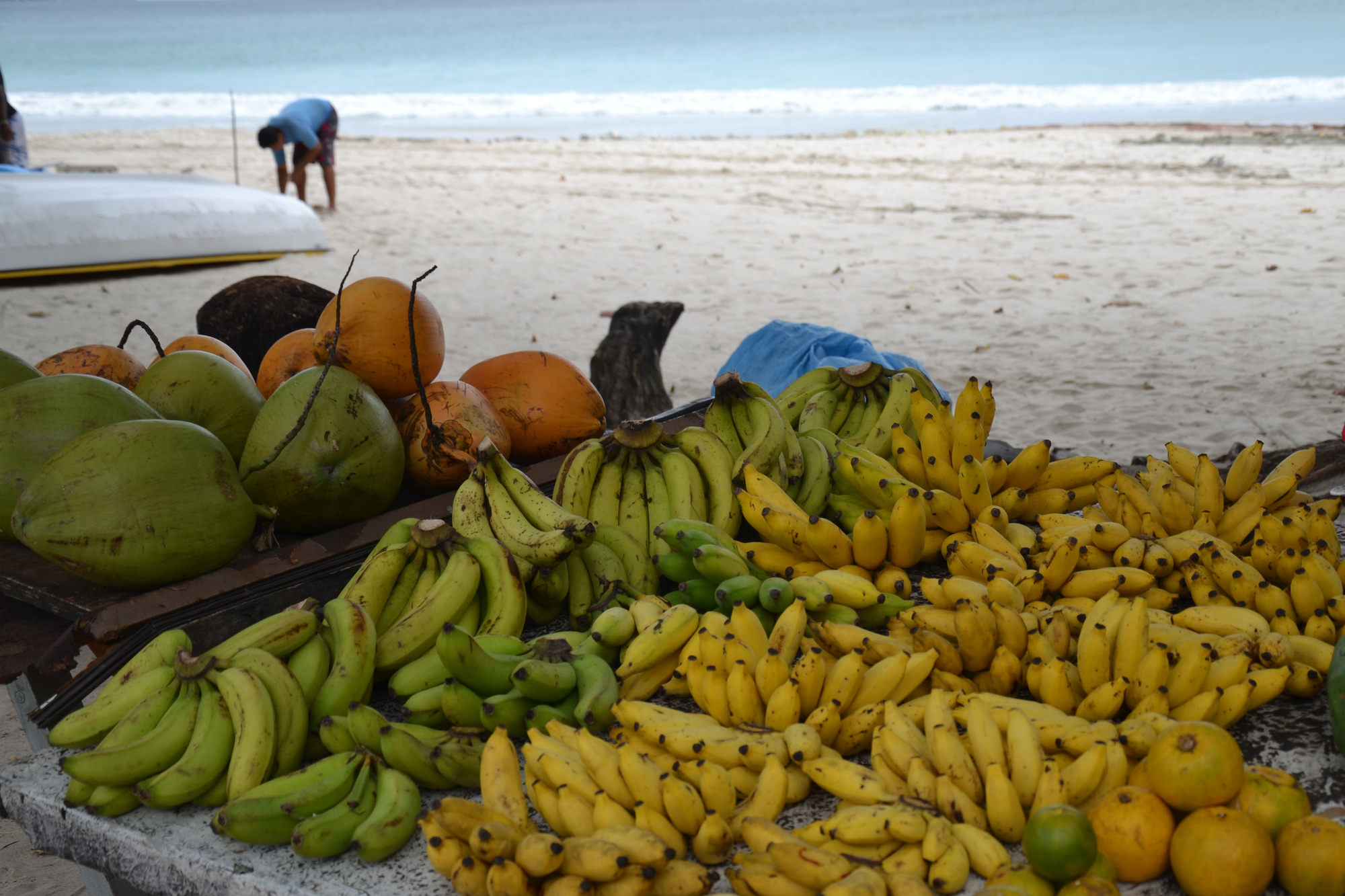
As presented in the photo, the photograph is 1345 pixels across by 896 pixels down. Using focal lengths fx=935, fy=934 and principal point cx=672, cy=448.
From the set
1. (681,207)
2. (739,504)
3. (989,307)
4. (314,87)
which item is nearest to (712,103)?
(314,87)

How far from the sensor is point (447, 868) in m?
1.36

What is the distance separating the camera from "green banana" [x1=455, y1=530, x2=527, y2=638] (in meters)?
1.90

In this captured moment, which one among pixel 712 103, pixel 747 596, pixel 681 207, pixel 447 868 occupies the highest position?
pixel 712 103

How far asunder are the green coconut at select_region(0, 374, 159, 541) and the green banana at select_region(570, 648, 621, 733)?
133 centimetres

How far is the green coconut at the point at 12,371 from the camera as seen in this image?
2523 millimetres

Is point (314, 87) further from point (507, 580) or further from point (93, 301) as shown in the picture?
point (507, 580)

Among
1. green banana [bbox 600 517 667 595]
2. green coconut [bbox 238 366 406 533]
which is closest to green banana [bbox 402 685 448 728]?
A: green banana [bbox 600 517 667 595]

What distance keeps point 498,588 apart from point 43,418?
1227 millimetres

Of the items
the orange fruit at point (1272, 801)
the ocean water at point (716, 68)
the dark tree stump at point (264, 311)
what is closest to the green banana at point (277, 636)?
the orange fruit at point (1272, 801)

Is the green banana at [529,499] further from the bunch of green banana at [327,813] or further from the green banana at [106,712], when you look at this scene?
the green banana at [106,712]

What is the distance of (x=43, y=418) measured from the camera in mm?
2221

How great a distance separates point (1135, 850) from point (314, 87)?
4190 cm

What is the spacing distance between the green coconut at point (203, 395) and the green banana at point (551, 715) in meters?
1.28

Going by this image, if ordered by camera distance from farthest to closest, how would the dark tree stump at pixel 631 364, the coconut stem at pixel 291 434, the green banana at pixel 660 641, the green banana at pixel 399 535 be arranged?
the dark tree stump at pixel 631 364, the coconut stem at pixel 291 434, the green banana at pixel 399 535, the green banana at pixel 660 641
